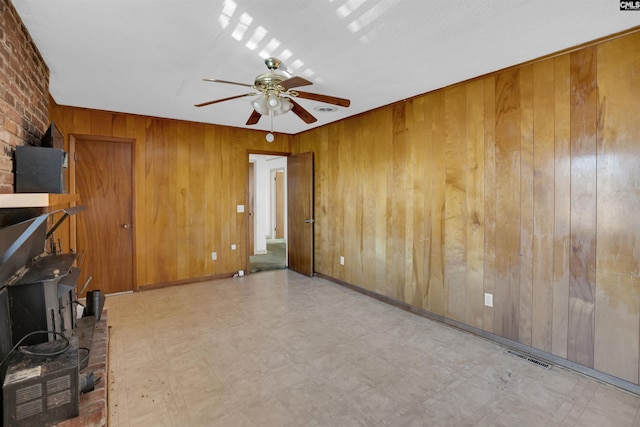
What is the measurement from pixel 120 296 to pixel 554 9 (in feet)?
17.6

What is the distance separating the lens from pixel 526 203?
2738mm

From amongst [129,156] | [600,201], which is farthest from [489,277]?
[129,156]

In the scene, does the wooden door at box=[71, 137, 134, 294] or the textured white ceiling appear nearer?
the textured white ceiling

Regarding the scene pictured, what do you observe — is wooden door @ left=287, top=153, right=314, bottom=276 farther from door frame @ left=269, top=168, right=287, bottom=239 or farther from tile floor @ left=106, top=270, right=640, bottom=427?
door frame @ left=269, top=168, right=287, bottom=239

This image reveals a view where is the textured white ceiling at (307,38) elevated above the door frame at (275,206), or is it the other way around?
the textured white ceiling at (307,38)

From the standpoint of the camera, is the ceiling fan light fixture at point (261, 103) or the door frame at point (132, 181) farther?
the door frame at point (132, 181)

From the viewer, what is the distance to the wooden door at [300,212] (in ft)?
17.5

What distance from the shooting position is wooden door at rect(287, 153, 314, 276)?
5.32m

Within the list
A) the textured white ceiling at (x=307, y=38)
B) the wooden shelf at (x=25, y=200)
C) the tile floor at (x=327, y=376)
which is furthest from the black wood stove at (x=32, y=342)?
the textured white ceiling at (x=307, y=38)

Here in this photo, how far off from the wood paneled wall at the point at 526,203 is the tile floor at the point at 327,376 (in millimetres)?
378

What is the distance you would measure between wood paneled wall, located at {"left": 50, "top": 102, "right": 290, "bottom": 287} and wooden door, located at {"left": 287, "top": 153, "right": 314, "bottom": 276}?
0.75 metres

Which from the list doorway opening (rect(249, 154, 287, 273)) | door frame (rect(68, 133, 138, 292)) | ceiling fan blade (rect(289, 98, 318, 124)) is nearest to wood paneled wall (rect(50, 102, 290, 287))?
door frame (rect(68, 133, 138, 292))

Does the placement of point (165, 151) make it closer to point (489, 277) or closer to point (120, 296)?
point (120, 296)

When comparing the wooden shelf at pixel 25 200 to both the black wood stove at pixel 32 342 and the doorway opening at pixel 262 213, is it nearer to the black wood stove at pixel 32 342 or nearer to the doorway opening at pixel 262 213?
the black wood stove at pixel 32 342
